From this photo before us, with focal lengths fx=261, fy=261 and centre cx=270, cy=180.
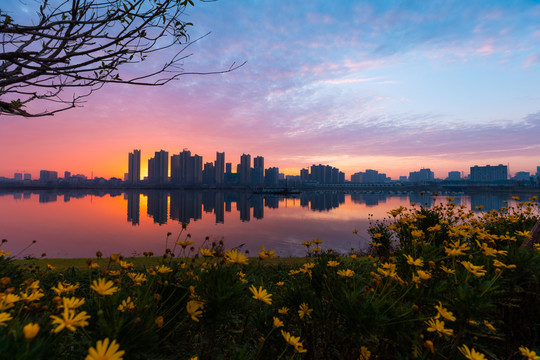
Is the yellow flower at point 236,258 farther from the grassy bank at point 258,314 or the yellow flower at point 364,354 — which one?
the yellow flower at point 364,354

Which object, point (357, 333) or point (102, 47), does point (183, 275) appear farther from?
point (102, 47)

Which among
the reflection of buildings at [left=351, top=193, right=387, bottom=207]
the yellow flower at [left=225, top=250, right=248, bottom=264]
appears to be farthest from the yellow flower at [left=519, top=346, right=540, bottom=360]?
the reflection of buildings at [left=351, top=193, right=387, bottom=207]

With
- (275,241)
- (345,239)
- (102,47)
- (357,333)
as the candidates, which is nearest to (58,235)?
(275,241)

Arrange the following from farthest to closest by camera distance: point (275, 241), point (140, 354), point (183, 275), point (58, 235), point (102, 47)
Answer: point (58, 235) < point (275, 241) < point (102, 47) < point (183, 275) < point (140, 354)

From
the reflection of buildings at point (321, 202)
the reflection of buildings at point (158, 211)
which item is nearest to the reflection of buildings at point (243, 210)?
the reflection of buildings at point (158, 211)

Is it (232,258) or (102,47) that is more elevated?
(102,47)

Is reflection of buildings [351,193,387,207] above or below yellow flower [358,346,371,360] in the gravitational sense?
below

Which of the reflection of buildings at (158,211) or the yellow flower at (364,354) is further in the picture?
the reflection of buildings at (158,211)

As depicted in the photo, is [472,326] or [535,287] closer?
[472,326]

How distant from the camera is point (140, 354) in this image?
4.94 ft

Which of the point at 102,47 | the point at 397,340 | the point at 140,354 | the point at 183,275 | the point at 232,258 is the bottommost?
the point at 397,340

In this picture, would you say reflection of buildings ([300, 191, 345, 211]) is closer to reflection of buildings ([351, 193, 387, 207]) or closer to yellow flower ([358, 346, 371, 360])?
reflection of buildings ([351, 193, 387, 207])

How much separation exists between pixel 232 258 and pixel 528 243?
4279 mm

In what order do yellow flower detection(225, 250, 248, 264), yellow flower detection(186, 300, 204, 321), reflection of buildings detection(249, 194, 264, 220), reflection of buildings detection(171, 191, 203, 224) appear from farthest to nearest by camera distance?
reflection of buildings detection(249, 194, 264, 220)
reflection of buildings detection(171, 191, 203, 224)
yellow flower detection(225, 250, 248, 264)
yellow flower detection(186, 300, 204, 321)
